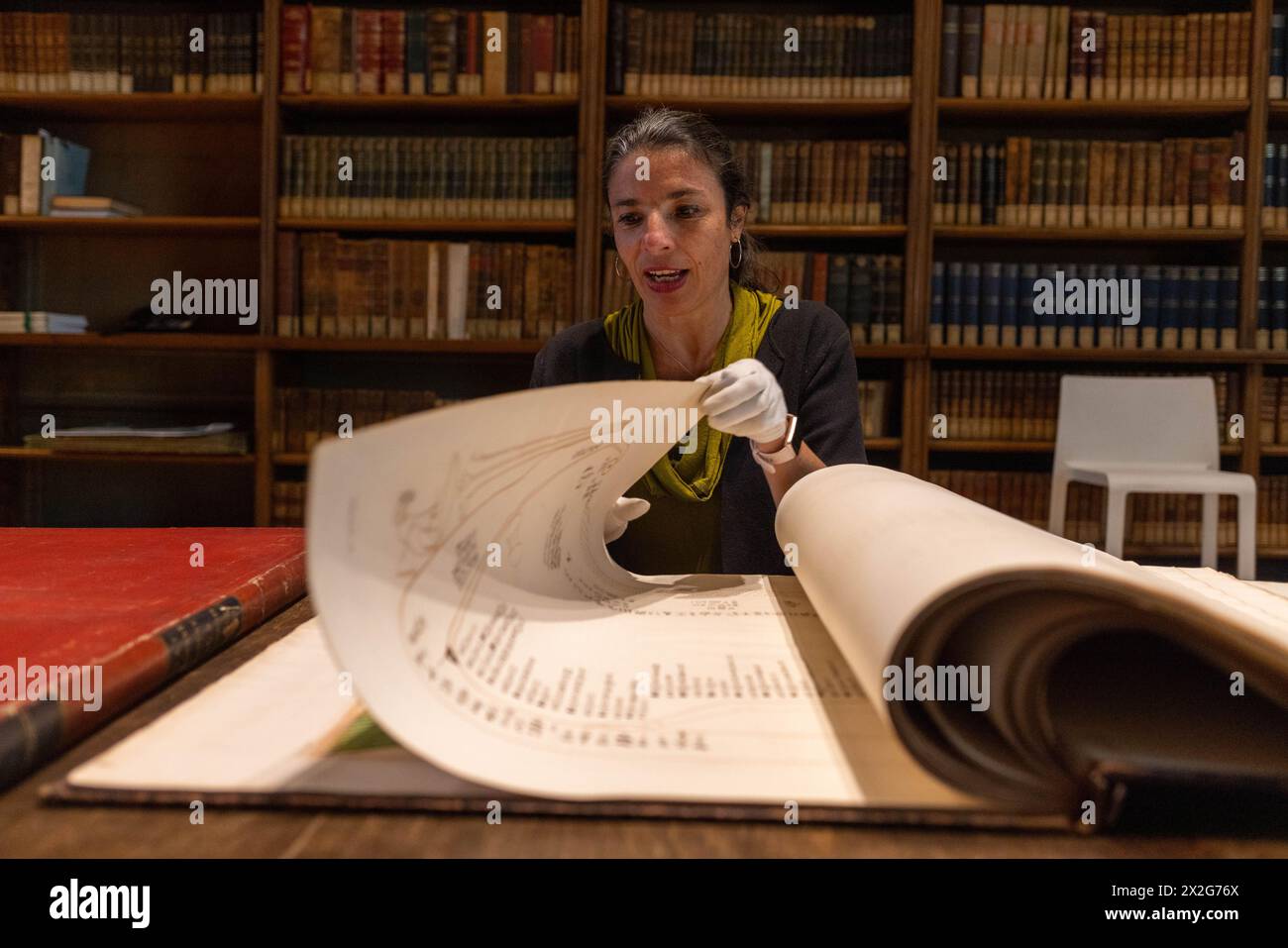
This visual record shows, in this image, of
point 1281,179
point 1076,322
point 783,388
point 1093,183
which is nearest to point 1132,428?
point 1076,322

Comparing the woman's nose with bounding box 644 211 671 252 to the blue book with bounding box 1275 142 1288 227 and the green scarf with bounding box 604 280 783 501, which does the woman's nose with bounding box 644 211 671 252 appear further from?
the blue book with bounding box 1275 142 1288 227

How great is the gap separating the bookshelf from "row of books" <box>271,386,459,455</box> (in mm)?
33

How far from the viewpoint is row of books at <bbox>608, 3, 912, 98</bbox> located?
2.43m

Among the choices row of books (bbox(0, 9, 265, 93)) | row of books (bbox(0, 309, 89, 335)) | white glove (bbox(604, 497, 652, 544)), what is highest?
row of books (bbox(0, 9, 265, 93))

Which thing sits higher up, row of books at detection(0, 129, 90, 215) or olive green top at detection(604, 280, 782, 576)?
row of books at detection(0, 129, 90, 215)

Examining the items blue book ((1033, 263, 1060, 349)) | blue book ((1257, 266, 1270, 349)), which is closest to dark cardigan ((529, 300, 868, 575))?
blue book ((1033, 263, 1060, 349))

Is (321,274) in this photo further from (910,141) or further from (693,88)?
(910,141)

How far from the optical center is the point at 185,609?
525 mm

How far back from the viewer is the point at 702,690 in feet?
1.36

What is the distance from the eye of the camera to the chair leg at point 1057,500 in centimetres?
245

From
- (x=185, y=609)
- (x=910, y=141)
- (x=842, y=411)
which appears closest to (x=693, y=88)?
(x=910, y=141)

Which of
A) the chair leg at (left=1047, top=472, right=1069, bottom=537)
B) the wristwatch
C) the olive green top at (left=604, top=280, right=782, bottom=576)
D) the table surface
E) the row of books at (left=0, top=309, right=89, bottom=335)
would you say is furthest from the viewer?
the row of books at (left=0, top=309, right=89, bottom=335)
